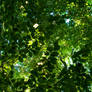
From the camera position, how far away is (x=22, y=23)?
8.73ft

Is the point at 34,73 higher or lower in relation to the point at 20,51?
lower

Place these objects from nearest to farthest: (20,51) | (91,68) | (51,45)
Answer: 1. (91,68)
2. (51,45)
3. (20,51)

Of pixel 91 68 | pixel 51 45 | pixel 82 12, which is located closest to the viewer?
pixel 91 68

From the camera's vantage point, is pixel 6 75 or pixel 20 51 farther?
pixel 20 51

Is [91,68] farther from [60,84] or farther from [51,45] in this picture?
[51,45]

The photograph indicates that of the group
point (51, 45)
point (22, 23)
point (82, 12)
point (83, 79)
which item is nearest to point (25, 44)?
point (22, 23)

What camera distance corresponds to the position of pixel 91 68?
227 centimetres

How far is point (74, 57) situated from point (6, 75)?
114 cm

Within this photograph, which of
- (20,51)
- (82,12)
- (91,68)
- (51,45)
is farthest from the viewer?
(82,12)

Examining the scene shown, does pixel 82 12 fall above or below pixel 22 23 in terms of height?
above

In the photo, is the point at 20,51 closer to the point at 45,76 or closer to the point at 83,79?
the point at 45,76

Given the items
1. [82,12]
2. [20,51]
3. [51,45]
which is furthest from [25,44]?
[82,12]

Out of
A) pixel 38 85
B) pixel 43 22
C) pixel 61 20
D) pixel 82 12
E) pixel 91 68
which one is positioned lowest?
pixel 38 85

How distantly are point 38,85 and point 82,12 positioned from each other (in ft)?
21.6
